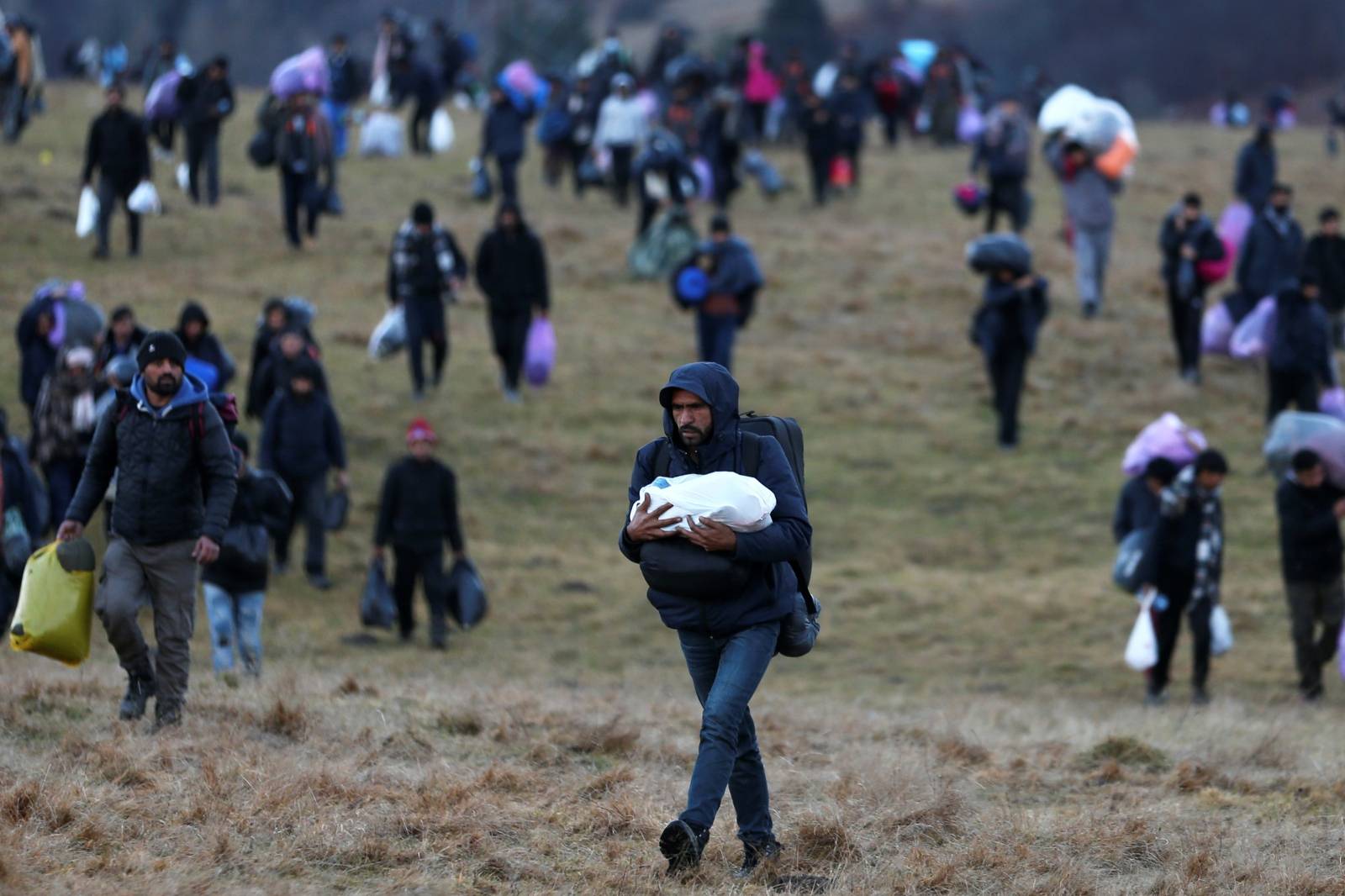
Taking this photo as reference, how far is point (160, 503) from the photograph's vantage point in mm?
7961

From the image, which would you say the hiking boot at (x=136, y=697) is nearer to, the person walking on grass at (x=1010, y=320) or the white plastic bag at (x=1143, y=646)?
the white plastic bag at (x=1143, y=646)

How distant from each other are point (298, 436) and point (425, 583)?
1479mm

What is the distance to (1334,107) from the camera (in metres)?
35.9

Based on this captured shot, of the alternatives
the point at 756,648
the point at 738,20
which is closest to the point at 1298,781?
the point at 756,648

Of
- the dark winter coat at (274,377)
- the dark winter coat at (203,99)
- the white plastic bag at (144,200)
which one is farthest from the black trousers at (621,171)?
the dark winter coat at (274,377)

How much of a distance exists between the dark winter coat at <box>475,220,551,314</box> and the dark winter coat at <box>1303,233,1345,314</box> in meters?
7.88

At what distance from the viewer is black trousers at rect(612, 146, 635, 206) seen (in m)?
25.8

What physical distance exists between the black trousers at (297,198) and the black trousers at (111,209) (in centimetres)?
181

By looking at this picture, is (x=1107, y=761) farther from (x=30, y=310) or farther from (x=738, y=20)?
(x=738, y=20)

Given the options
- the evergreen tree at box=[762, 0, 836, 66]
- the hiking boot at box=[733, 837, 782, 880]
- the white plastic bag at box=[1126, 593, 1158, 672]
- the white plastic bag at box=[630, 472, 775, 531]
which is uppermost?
the evergreen tree at box=[762, 0, 836, 66]

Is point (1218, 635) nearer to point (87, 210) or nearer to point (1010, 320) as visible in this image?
point (1010, 320)

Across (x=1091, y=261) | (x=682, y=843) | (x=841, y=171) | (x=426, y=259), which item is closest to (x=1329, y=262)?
(x=1091, y=261)

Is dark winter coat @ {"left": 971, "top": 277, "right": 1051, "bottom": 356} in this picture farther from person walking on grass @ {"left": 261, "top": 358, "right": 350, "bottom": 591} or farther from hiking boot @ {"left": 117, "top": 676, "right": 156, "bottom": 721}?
hiking boot @ {"left": 117, "top": 676, "right": 156, "bottom": 721}

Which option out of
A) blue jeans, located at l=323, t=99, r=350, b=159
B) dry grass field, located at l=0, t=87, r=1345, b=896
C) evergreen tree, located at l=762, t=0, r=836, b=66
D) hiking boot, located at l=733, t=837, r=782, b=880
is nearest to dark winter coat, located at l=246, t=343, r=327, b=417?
dry grass field, located at l=0, t=87, r=1345, b=896
